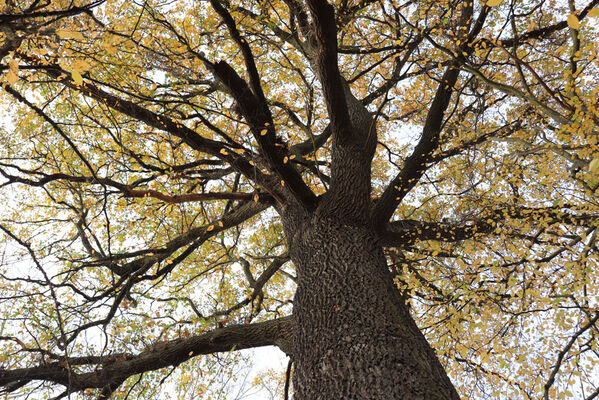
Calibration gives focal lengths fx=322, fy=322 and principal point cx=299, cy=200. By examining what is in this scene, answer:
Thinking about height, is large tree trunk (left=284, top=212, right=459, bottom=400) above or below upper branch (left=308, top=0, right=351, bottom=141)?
below

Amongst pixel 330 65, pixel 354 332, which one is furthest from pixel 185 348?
pixel 330 65

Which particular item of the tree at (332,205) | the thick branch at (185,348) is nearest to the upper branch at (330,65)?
the tree at (332,205)

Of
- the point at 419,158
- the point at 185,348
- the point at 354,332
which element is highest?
the point at 419,158

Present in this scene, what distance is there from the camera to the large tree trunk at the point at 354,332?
7.43 ft

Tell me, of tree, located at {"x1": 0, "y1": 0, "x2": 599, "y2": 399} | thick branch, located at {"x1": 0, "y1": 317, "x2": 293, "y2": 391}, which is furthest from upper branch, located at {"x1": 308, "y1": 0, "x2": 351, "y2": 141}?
thick branch, located at {"x1": 0, "y1": 317, "x2": 293, "y2": 391}

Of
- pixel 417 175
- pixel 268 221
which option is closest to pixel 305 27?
pixel 417 175

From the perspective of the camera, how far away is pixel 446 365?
19.3 ft

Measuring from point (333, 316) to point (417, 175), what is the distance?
2855 millimetres

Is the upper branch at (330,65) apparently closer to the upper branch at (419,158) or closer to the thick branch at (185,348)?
the upper branch at (419,158)

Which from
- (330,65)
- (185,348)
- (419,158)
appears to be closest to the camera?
(330,65)

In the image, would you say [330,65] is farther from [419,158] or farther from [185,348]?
[185,348]

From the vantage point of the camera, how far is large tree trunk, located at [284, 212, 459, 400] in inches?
89.1

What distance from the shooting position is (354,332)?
2664 millimetres

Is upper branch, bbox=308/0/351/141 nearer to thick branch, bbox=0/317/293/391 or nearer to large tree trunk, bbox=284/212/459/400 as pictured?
large tree trunk, bbox=284/212/459/400
